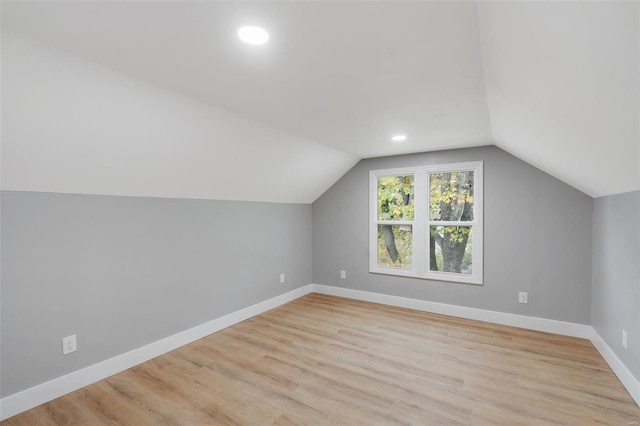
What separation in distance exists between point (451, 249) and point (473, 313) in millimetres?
820

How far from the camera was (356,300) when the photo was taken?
4.63m

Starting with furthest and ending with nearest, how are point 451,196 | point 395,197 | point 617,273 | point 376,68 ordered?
point 395,197, point 451,196, point 617,273, point 376,68

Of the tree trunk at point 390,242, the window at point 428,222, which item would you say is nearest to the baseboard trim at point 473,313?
the window at point 428,222

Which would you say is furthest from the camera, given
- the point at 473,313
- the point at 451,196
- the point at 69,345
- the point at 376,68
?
the point at 451,196

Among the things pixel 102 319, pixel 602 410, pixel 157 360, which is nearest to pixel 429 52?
pixel 602 410

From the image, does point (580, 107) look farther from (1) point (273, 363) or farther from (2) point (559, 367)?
(1) point (273, 363)

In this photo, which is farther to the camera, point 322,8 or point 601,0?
point 322,8

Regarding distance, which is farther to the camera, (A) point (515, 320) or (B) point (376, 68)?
(A) point (515, 320)

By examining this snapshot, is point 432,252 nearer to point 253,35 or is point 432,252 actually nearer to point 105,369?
point 253,35

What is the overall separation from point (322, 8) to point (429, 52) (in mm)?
667

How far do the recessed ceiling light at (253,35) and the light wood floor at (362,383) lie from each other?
2.24 metres

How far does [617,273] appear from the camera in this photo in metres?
2.53

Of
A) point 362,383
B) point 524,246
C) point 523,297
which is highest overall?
point 524,246

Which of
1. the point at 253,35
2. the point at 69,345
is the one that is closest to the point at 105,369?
the point at 69,345
